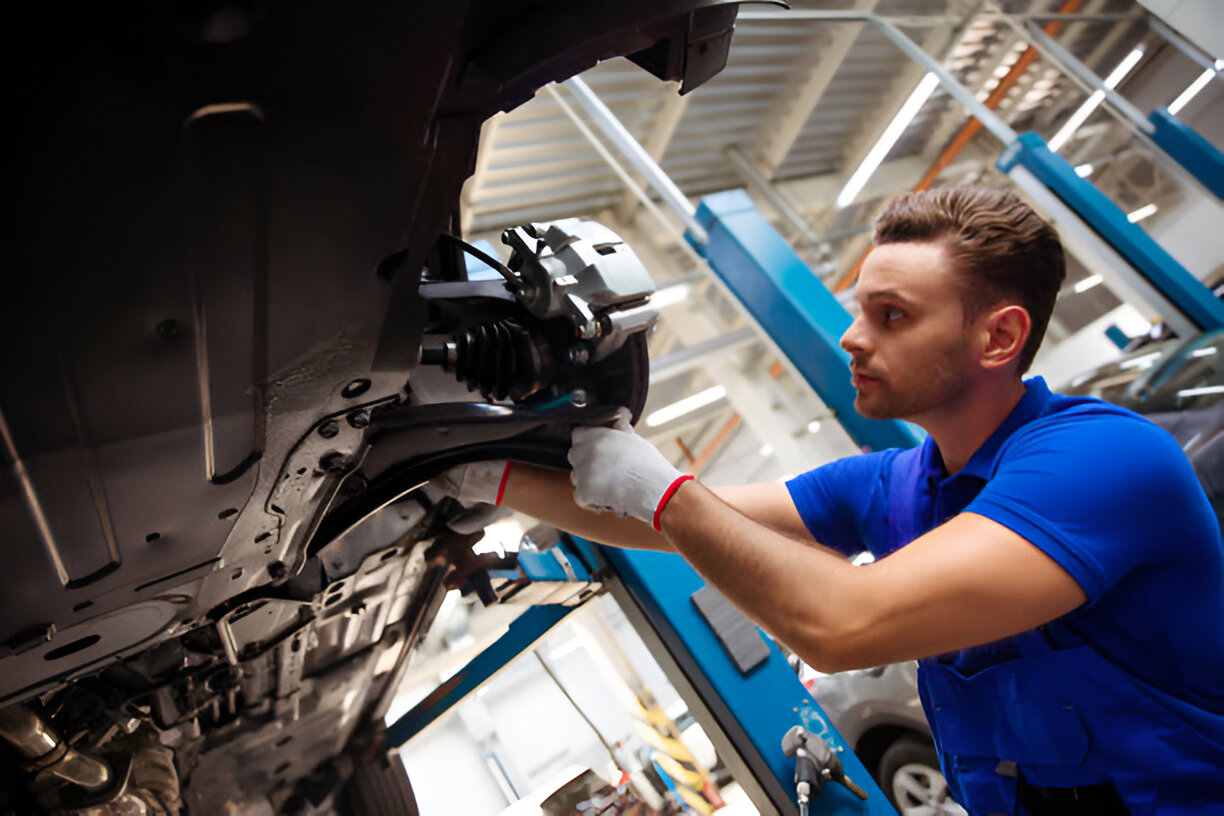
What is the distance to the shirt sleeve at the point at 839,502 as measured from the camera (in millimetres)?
1628

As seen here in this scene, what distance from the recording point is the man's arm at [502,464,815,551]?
1.37 meters

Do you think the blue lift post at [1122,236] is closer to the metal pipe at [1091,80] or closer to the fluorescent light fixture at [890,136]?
the fluorescent light fixture at [890,136]

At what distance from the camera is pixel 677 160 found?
5.66 metres

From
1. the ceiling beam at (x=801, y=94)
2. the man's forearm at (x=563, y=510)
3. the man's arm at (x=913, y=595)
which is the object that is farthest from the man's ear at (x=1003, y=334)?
the ceiling beam at (x=801, y=94)

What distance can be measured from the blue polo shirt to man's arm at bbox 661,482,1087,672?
0.04 metres

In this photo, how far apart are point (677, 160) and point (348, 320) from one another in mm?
5294

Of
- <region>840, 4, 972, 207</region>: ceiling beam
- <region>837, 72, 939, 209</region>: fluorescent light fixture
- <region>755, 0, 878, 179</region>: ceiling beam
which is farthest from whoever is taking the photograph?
<region>840, 4, 972, 207</region>: ceiling beam

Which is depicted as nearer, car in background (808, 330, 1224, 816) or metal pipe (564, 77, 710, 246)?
car in background (808, 330, 1224, 816)

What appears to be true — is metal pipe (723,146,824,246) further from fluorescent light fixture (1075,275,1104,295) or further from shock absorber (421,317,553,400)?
shock absorber (421,317,553,400)

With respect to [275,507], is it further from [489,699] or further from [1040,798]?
[489,699]

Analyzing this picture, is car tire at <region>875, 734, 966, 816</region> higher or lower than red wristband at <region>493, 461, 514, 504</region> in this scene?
lower

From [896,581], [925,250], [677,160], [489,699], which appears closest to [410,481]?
[896,581]

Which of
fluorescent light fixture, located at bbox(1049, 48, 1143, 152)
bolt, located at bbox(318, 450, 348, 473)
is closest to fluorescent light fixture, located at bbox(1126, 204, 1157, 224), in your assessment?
fluorescent light fixture, located at bbox(1049, 48, 1143, 152)

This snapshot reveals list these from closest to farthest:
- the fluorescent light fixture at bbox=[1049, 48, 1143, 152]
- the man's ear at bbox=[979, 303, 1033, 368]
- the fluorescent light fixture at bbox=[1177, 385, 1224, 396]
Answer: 1. the man's ear at bbox=[979, 303, 1033, 368]
2. the fluorescent light fixture at bbox=[1177, 385, 1224, 396]
3. the fluorescent light fixture at bbox=[1049, 48, 1143, 152]
